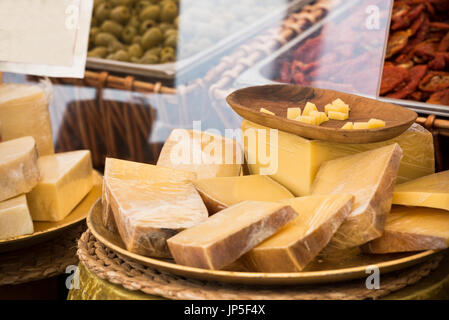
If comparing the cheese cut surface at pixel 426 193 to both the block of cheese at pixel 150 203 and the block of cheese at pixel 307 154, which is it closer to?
the block of cheese at pixel 307 154

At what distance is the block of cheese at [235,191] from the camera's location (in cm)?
96

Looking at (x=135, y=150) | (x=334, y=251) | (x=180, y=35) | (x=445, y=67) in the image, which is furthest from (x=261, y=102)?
(x=180, y=35)

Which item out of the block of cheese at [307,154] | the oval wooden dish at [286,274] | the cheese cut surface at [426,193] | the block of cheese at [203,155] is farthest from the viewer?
the block of cheese at [203,155]

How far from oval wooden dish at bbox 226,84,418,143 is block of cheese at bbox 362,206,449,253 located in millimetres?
159

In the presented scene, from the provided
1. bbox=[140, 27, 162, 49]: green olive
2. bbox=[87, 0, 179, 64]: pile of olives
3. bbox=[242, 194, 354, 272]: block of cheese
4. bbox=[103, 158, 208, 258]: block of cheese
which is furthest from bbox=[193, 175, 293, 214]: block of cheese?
bbox=[140, 27, 162, 49]: green olive

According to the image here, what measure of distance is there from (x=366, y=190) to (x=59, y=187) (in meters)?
0.81

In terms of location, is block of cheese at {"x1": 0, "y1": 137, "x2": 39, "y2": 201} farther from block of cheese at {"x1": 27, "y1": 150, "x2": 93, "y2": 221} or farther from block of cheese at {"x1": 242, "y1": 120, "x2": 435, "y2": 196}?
block of cheese at {"x1": 242, "y1": 120, "x2": 435, "y2": 196}

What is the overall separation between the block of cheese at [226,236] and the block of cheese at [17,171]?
0.57 m

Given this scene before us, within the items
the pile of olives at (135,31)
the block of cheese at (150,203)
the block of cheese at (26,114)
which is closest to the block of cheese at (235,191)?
the block of cheese at (150,203)

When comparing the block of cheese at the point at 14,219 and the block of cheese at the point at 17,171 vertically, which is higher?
the block of cheese at the point at 17,171

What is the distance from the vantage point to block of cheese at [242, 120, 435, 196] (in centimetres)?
100

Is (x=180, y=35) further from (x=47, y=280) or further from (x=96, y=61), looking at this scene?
(x=47, y=280)

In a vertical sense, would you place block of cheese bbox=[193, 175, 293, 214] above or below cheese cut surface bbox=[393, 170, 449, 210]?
below

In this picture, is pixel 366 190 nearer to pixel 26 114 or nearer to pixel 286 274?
pixel 286 274
